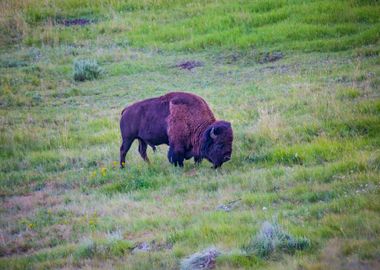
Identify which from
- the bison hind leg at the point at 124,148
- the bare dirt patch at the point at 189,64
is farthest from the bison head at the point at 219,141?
the bare dirt patch at the point at 189,64

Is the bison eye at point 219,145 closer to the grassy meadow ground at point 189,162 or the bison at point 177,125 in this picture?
the bison at point 177,125

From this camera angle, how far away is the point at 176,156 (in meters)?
12.9

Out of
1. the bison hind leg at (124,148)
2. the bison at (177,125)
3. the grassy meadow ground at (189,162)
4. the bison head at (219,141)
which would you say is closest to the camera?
the grassy meadow ground at (189,162)

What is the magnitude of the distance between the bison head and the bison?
0.06 feet

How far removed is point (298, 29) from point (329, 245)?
1663cm

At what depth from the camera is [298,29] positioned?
23.6m

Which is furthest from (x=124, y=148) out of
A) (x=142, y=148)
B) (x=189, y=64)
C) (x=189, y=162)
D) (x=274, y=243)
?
(x=189, y=64)

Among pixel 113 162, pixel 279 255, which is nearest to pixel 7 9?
pixel 113 162

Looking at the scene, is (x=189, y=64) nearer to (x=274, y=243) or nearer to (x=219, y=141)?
(x=219, y=141)

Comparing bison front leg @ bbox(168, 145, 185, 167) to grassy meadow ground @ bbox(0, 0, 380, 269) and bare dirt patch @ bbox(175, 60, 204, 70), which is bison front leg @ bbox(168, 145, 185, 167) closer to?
grassy meadow ground @ bbox(0, 0, 380, 269)

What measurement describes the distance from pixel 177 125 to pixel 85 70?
10.2 metres

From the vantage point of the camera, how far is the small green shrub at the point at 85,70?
2238 cm

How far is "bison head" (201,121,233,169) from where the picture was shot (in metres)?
12.0

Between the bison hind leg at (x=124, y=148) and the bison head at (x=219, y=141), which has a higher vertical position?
the bison head at (x=219, y=141)
